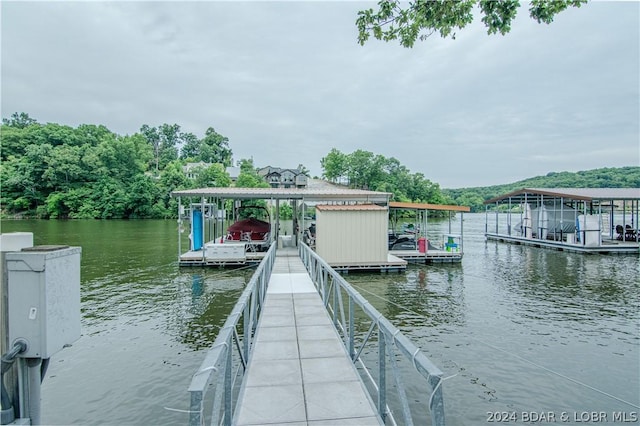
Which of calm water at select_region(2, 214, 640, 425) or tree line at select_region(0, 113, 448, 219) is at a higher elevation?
tree line at select_region(0, 113, 448, 219)

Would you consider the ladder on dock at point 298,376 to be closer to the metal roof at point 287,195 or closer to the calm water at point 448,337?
the calm water at point 448,337

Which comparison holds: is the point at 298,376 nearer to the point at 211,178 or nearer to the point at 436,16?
the point at 436,16

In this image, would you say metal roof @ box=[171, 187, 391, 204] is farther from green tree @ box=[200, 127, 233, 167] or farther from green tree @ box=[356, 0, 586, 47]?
green tree @ box=[200, 127, 233, 167]

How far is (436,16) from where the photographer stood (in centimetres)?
468

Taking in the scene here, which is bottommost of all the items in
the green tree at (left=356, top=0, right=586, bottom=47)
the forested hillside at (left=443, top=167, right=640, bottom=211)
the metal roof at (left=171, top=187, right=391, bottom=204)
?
the metal roof at (left=171, top=187, right=391, bottom=204)

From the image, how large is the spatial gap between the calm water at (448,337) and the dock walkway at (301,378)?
138cm

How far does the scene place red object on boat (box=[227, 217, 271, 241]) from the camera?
17.1m

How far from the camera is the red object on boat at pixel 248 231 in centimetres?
1708

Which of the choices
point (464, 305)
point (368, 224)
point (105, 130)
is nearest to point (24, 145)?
point (105, 130)

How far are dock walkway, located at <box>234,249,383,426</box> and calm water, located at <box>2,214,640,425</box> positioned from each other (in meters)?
1.38

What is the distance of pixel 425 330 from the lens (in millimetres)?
7707

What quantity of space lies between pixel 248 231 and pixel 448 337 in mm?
11867

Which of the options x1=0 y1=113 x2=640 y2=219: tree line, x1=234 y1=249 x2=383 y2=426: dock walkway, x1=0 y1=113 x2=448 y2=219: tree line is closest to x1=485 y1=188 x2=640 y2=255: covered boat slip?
x1=234 y1=249 x2=383 y2=426: dock walkway

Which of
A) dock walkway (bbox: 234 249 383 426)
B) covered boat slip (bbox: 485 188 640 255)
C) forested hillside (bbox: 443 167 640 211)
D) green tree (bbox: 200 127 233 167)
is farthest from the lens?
green tree (bbox: 200 127 233 167)
